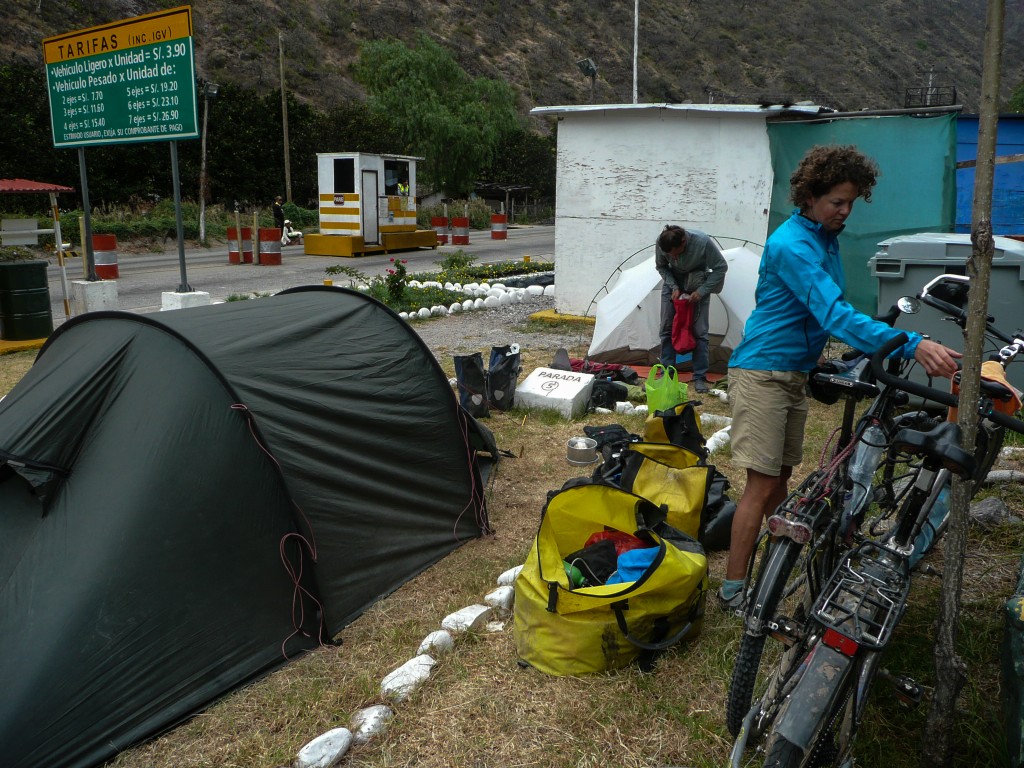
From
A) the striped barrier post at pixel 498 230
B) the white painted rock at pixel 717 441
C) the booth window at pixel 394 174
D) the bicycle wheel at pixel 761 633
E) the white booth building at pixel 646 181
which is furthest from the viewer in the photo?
the striped barrier post at pixel 498 230

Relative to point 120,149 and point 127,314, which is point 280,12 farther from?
point 127,314

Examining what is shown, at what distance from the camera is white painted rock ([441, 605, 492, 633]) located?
3484 millimetres

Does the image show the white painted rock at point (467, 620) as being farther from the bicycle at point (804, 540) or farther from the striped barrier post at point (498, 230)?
the striped barrier post at point (498, 230)

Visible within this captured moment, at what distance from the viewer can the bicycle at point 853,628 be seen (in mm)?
1980

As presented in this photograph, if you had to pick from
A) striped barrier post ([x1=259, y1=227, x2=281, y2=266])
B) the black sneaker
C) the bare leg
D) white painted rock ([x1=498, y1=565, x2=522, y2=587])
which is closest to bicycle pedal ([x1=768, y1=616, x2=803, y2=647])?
the bare leg

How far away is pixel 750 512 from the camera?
330 centimetres

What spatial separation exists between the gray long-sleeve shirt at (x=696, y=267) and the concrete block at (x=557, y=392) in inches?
52.3

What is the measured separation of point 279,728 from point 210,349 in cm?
160

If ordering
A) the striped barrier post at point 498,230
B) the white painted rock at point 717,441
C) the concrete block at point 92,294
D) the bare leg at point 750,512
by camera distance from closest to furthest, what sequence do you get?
the bare leg at point 750,512 < the white painted rock at point 717,441 < the concrete block at point 92,294 < the striped barrier post at point 498,230

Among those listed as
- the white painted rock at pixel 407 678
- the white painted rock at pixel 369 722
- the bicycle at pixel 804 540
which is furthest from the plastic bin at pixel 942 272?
the white painted rock at pixel 369 722

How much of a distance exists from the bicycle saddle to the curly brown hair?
3.81ft

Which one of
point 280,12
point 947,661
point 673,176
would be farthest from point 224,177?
point 947,661

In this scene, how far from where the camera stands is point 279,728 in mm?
2982

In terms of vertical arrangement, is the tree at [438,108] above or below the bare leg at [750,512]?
above
